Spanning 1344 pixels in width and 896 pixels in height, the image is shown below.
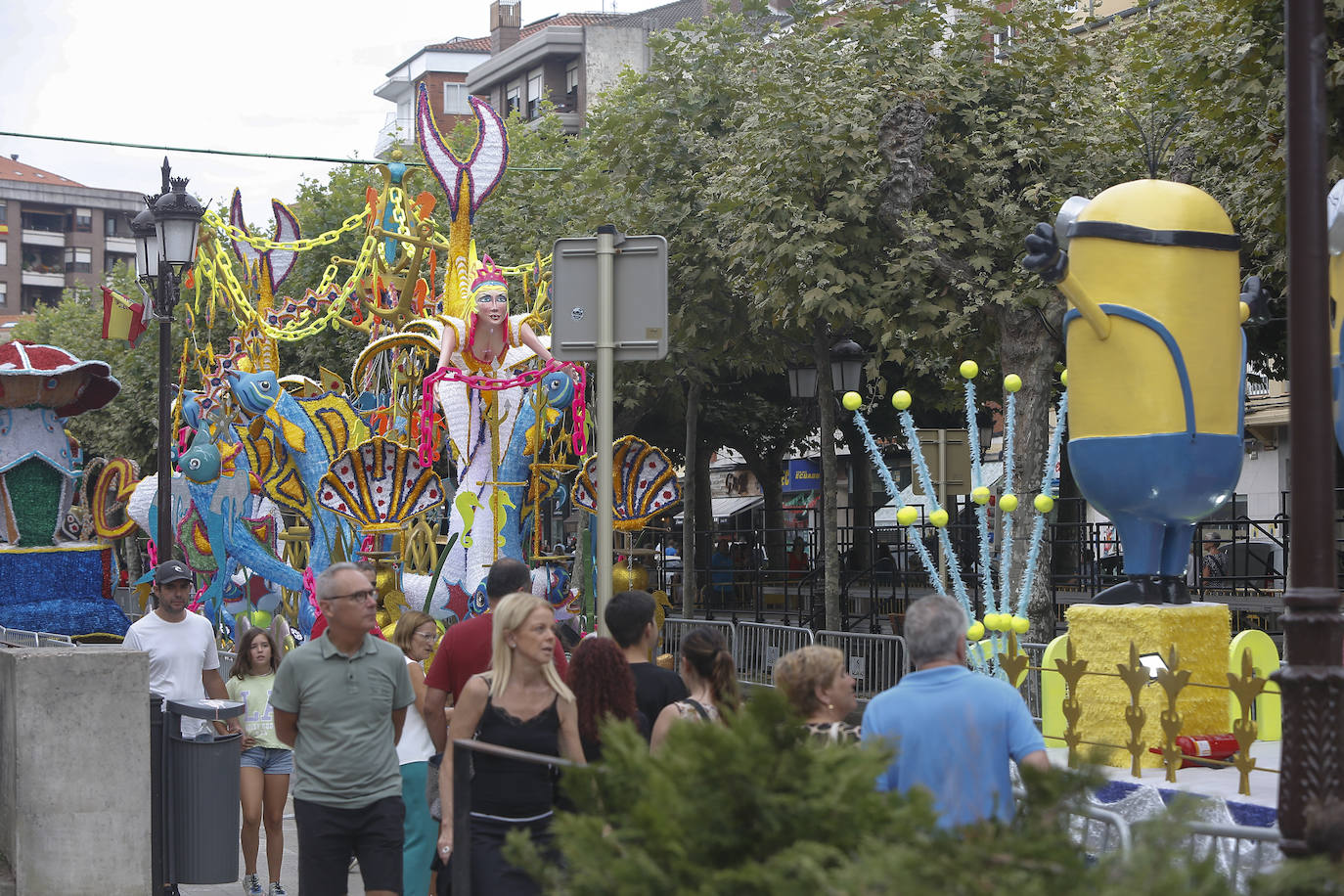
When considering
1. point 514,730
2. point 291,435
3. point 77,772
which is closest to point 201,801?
point 77,772

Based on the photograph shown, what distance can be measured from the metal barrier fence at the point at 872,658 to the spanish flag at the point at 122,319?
9492 mm

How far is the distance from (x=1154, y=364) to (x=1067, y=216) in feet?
3.19

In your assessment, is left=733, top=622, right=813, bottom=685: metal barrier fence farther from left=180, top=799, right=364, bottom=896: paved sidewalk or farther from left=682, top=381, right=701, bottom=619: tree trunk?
left=180, top=799, right=364, bottom=896: paved sidewalk

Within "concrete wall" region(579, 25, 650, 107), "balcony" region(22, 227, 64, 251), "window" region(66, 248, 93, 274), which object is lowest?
"window" region(66, 248, 93, 274)

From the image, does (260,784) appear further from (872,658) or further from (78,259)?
(78,259)

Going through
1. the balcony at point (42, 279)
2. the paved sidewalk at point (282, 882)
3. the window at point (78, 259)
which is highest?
the window at point (78, 259)

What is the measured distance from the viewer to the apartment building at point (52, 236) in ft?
315

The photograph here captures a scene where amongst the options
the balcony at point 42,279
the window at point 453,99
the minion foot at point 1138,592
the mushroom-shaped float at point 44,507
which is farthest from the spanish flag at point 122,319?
the balcony at point 42,279

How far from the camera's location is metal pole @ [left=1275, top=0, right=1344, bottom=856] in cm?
539

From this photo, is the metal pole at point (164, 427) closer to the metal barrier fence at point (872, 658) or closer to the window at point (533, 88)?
the metal barrier fence at point (872, 658)

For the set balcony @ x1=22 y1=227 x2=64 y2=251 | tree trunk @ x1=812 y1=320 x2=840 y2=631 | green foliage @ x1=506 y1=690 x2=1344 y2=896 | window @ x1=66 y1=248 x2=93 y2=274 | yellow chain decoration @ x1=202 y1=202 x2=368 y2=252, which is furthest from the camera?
window @ x1=66 y1=248 x2=93 y2=274

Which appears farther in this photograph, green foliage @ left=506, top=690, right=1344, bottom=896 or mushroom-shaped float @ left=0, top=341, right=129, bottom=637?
mushroom-shaped float @ left=0, top=341, right=129, bottom=637

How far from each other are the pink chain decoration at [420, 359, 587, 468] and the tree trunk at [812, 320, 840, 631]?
534 cm

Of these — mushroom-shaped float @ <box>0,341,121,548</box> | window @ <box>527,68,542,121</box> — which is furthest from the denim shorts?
window @ <box>527,68,542,121</box>
